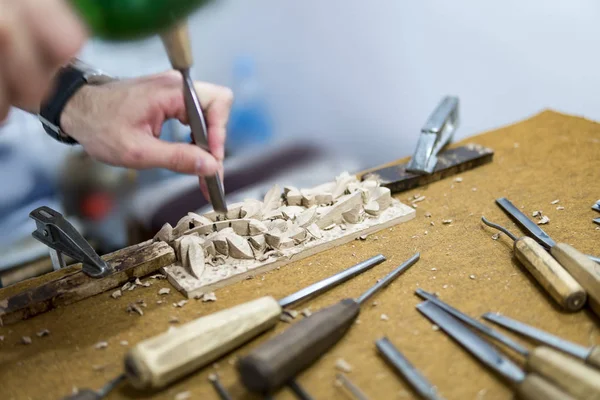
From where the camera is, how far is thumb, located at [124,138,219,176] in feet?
3.66

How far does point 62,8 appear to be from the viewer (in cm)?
78

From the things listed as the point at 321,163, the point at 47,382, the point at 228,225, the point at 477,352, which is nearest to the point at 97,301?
the point at 47,382

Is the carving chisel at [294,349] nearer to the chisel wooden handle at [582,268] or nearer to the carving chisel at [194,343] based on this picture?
the carving chisel at [194,343]

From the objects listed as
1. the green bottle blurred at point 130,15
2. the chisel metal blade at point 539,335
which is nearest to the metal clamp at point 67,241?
the green bottle blurred at point 130,15

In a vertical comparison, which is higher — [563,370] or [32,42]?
[32,42]

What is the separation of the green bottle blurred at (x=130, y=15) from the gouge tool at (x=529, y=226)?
975 millimetres

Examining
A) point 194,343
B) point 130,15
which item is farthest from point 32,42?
point 194,343

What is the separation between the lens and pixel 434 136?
6.00 feet

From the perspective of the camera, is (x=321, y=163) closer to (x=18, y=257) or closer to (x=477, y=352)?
(x=18, y=257)

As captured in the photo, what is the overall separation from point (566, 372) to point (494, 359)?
5.2 inches

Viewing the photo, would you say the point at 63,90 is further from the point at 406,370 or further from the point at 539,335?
the point at 539,335

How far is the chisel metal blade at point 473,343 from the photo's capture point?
0.97m

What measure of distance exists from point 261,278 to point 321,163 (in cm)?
122

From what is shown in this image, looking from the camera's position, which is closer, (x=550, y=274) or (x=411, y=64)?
(x=550, y=274)
